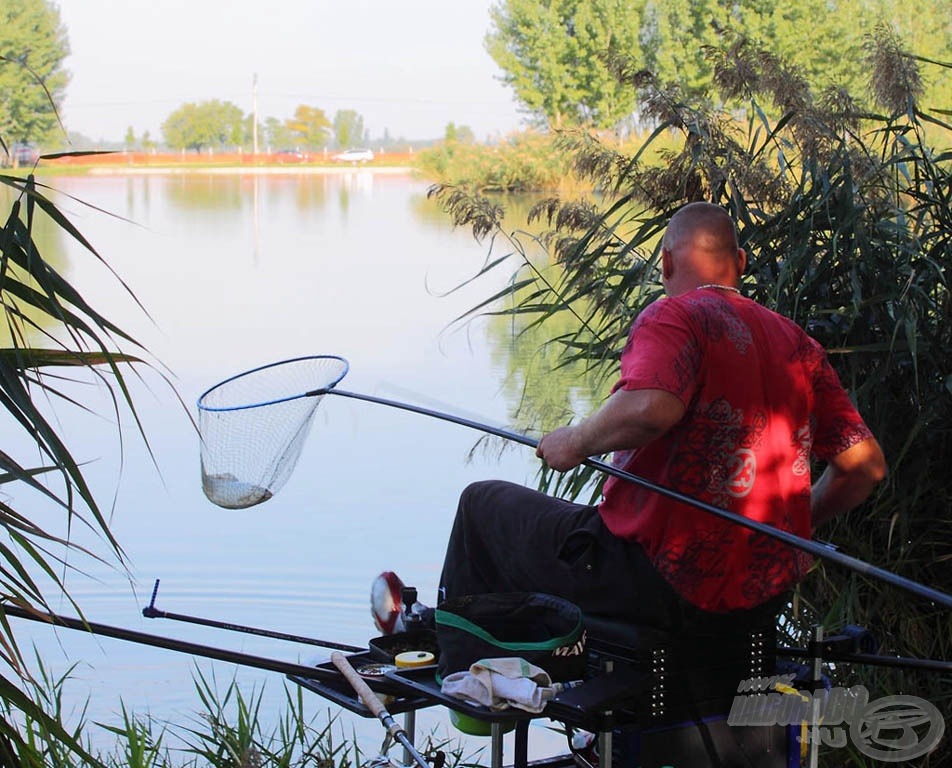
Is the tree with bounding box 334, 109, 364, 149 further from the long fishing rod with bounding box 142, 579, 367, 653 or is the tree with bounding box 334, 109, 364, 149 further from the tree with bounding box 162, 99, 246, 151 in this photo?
the long fishing rod with bounding box 142, 579, 367, 653

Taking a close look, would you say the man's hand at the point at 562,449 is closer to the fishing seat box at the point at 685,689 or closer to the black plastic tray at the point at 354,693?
the fishing seat box at the point at 685,689

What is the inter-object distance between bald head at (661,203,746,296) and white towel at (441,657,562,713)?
0.77m

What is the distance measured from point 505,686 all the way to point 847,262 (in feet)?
5.68

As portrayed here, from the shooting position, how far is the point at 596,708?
2158 millimetres

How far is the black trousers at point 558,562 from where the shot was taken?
7.89 feet

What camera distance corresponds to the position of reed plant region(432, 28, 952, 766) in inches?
132

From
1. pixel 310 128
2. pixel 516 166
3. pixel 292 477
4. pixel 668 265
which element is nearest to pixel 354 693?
pixel 668 265

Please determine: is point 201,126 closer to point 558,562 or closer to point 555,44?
point 555,44

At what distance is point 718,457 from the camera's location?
7.80 ft

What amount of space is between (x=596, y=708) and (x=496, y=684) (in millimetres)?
173

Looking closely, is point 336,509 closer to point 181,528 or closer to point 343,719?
point 181,528

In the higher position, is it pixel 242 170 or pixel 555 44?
pixel 555 44

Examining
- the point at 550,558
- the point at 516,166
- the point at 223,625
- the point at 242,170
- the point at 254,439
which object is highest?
the point at 516,166

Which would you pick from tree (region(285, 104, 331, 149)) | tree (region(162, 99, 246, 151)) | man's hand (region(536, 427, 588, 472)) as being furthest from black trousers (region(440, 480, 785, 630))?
tree (region(285, 104, 331, 149))
